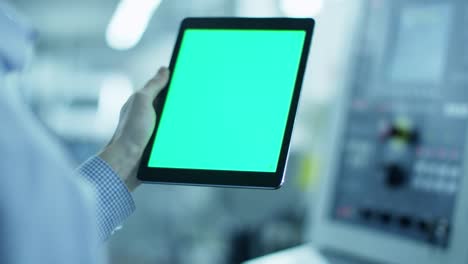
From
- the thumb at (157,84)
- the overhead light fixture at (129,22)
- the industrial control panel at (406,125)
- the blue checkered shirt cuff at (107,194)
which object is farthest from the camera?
the overhead light fixture at (129,22)

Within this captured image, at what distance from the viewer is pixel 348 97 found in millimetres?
1623

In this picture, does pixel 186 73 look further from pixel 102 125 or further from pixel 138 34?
pixel 102 125

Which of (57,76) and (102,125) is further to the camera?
(57,76)

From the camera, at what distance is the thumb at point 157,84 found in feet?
3.45

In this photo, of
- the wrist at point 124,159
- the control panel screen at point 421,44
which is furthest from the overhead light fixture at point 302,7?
the wrist at point 124,159

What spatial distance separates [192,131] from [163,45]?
339 cm

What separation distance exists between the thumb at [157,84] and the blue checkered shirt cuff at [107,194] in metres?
0.16

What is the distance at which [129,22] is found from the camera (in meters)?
4.42

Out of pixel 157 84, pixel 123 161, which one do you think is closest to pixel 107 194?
pixel 123 161

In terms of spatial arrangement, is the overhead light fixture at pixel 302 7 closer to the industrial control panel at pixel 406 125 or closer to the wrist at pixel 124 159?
the industrial control panel at pixel 406 125

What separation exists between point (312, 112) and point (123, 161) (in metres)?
2.43

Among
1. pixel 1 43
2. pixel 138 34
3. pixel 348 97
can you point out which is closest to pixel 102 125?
pixel 138 34

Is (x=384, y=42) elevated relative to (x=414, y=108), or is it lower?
elevated

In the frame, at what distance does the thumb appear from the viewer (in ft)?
3.45
